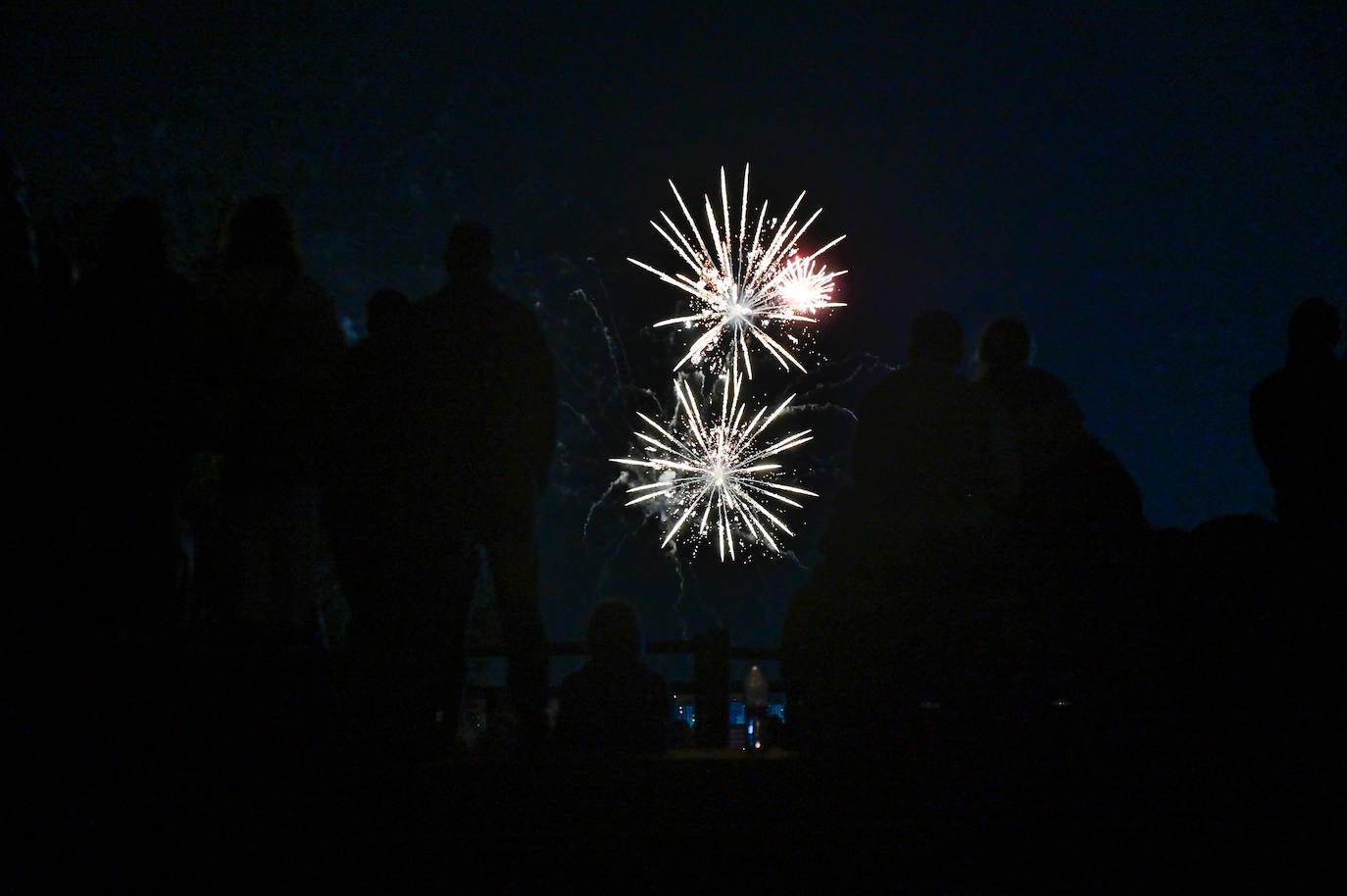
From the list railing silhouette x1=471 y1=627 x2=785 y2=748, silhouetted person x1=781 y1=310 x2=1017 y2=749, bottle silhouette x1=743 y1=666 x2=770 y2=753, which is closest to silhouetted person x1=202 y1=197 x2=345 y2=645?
silhouetted person x1=781 y1=310 x2=1017 y2=749

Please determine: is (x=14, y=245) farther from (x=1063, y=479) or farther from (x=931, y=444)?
(x=1063, y=479)

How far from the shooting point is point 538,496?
15.8 ft

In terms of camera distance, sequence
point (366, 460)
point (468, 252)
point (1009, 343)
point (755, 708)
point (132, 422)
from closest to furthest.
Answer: point (132, 422), point (366, 460), point (468, 252), point (1009, 343), point (755, 708)

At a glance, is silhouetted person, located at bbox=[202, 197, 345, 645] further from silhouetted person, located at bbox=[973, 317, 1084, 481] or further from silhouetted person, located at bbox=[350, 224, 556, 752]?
silhouetted person, located at bbox=[973, 317, 1084, 481]

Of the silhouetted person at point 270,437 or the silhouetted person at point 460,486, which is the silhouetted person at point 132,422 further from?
the silhouetted person at point 460,486

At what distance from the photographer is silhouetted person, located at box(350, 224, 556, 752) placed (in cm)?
446

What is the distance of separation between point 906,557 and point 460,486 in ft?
6.47

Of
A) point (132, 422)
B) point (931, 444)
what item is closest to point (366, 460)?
point (132, 422)

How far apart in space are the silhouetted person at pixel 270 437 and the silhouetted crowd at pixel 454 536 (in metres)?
0.01

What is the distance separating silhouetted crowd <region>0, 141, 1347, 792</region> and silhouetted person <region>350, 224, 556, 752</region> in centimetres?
1

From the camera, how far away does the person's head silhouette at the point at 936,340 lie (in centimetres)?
474

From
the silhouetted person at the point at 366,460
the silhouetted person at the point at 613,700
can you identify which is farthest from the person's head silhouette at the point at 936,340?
the silhouetted person at the point at 366,460

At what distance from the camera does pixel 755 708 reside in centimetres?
974

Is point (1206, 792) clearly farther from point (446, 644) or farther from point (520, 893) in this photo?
point (446, 644)
